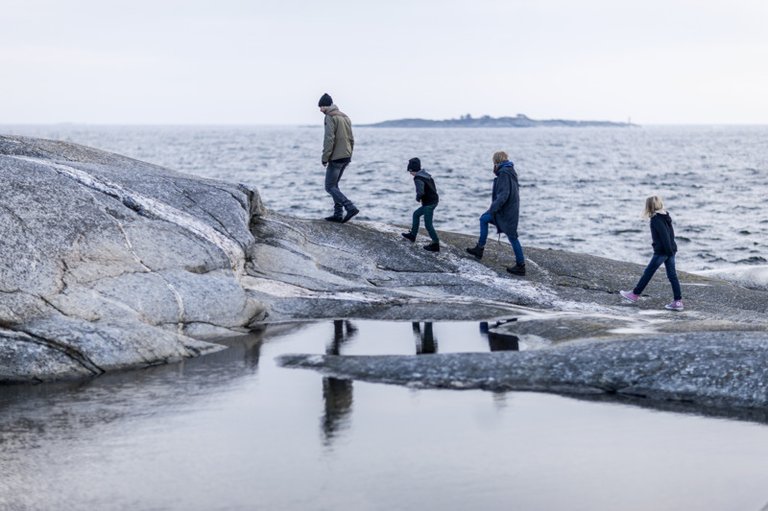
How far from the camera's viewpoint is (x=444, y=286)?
1777 cm

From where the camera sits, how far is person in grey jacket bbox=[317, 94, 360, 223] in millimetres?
19984

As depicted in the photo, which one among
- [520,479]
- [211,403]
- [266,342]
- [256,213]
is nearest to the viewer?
[520,479]

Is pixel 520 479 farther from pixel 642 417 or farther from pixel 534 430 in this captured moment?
pixel 642 417

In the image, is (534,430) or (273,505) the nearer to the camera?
(273,505)

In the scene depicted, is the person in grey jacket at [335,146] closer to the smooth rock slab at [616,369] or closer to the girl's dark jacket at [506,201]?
the girl's dark jacket at [506,201]

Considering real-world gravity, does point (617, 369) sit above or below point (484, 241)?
below

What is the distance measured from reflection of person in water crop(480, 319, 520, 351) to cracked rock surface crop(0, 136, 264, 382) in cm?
362

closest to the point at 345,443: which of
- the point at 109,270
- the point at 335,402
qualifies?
the point at 335,402

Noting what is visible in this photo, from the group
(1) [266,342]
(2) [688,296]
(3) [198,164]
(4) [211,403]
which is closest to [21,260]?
(1) [266,342]

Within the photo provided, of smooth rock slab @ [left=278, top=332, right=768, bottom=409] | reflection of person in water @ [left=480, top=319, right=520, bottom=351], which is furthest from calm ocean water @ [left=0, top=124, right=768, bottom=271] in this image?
smooth rock slab @ [left=278, top=332, right=768, bottom=409]

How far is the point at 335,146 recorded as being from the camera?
20.0 metres

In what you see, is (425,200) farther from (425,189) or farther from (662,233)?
(662,233)

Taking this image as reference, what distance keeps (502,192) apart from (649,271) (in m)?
3.19

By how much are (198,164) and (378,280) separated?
9137 cm
